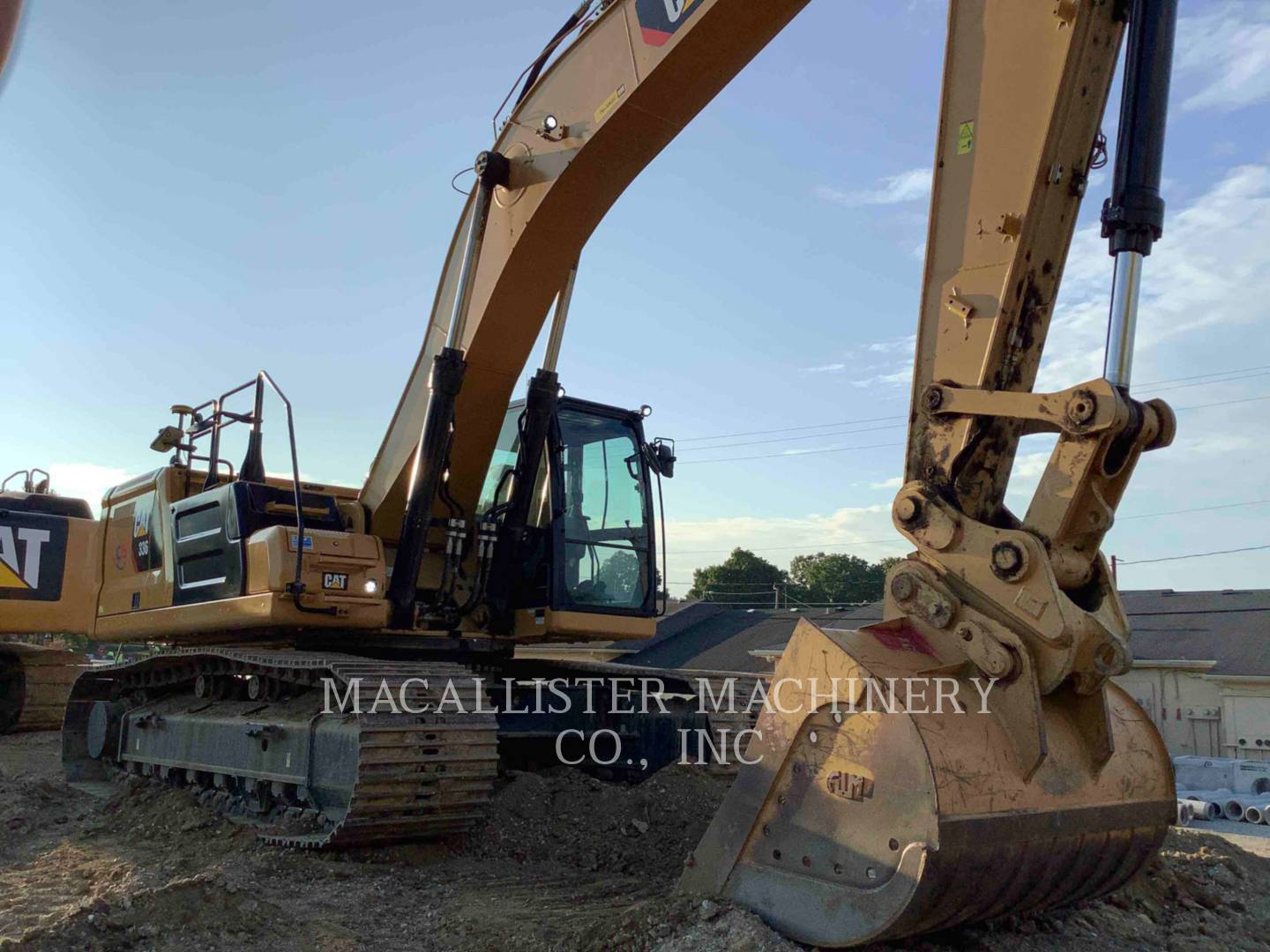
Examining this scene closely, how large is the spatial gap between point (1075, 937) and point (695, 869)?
1.45 m

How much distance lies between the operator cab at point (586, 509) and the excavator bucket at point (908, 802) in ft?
9.37

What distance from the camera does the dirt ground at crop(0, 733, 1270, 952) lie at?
4168 millimetres

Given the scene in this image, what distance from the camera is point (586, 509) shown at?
287 inches

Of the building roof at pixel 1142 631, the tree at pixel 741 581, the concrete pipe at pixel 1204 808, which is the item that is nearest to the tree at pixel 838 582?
the tree at pixel 741 581

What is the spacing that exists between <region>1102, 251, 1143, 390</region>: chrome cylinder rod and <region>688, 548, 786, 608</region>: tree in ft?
169

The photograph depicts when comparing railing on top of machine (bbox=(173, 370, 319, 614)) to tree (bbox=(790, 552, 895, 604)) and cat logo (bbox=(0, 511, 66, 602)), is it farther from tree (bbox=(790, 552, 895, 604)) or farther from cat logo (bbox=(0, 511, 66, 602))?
tree (bbox=(790, 552, 895, 604))

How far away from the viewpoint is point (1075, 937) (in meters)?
4.23

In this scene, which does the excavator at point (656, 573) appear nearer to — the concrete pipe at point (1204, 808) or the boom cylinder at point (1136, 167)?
the boom cylinder at point (1136, 167)

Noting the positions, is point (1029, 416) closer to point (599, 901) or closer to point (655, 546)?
point (599, 901)

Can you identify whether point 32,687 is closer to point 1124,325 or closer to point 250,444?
point 250,444

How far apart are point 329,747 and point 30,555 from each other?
A: 22.4 ft

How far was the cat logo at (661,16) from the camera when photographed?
5.44 metres

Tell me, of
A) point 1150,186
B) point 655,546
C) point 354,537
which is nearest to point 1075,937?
point 1150,186

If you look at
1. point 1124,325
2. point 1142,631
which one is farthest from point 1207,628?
point 1124,325
